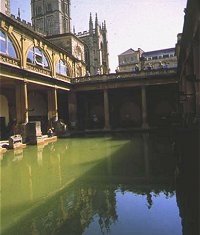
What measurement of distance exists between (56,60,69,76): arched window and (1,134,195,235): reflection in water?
20.9m

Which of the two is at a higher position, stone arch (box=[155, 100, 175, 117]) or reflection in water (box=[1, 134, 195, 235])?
stone arch (box=[155, 100, 175, 117])

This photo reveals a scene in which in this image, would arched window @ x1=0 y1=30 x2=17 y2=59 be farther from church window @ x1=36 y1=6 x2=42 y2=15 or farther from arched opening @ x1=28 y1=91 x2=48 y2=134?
church window @ x1=36 y1=6 x2=42 y2=15

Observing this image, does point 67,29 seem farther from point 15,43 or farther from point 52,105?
point 15,43

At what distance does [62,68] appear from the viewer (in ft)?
112

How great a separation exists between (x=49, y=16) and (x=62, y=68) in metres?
43.6

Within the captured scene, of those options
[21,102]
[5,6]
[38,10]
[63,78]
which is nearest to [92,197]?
[21,102]

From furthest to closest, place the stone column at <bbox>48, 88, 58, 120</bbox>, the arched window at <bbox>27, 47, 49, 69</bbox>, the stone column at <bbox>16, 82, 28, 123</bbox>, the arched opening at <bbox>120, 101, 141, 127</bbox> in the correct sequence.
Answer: the arched opening at <bbox>120, 101, 141, 127</bbox>
the stone column at <bbox>48, 88, 58, 120</bbox>
the arched window at <bbox>27, 47, 49, 69</bbox>
the stone column at <bbox>16, 82, 28, 123</bbox>

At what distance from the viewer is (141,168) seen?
10906 mm

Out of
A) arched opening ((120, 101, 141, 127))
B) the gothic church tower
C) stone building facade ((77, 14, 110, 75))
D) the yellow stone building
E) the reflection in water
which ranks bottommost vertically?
the reflection in water

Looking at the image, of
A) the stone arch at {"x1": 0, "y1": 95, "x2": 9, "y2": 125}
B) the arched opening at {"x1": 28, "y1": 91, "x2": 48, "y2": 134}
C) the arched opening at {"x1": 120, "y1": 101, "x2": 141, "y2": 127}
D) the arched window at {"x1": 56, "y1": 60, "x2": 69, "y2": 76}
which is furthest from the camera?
the arched opening at {"x1": 120, "y1": 101, "x2": 141, "y2": 127}

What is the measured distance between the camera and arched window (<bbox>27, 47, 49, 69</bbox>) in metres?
26.5

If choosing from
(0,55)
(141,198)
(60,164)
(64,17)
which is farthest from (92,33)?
(141,198)

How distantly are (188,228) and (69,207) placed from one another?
110 inches

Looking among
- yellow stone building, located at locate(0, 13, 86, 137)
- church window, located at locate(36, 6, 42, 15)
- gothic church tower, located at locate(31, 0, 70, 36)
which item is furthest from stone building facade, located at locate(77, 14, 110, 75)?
yellow stone building, located at locate(0, 13, 86, 137)
